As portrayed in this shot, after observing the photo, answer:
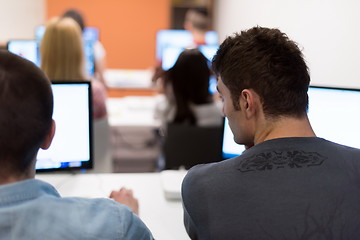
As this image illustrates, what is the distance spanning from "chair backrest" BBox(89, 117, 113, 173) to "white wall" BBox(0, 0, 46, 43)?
84.3 inches

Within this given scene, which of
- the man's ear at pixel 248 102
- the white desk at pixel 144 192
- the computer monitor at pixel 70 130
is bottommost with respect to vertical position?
the white desk at pixel 144 192

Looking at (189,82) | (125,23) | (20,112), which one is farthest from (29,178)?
(125,23)

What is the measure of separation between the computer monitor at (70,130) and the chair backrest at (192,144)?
81 cm

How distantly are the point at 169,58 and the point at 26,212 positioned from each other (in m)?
3.28

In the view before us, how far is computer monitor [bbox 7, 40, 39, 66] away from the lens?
3398mm

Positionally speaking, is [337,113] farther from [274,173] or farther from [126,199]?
[126,199]

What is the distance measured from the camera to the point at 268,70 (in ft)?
3.96

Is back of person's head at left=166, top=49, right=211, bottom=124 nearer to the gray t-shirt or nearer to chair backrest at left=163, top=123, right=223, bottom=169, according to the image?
chair backrest at left=163, top=123, right=223, bottom=169

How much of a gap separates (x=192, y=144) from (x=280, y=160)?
4.66ft

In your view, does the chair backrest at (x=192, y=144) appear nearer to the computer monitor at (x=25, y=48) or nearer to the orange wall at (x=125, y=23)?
the computer monitor at (x=25, y=48)

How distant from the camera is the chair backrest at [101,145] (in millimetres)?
2404

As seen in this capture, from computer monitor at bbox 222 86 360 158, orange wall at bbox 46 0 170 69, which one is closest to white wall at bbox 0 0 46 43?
orange wall at bbox 46 0 170 69

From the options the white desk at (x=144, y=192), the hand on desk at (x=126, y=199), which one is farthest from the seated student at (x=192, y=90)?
the hand on desk at (x=126, y=199)

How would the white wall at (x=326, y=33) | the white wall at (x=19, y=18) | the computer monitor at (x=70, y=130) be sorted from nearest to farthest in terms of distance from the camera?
1. the computer monitor at (x=70, y=130)
2. the white wall at (x=326, y=33)
3. the white wall at (x=19, y=18)
